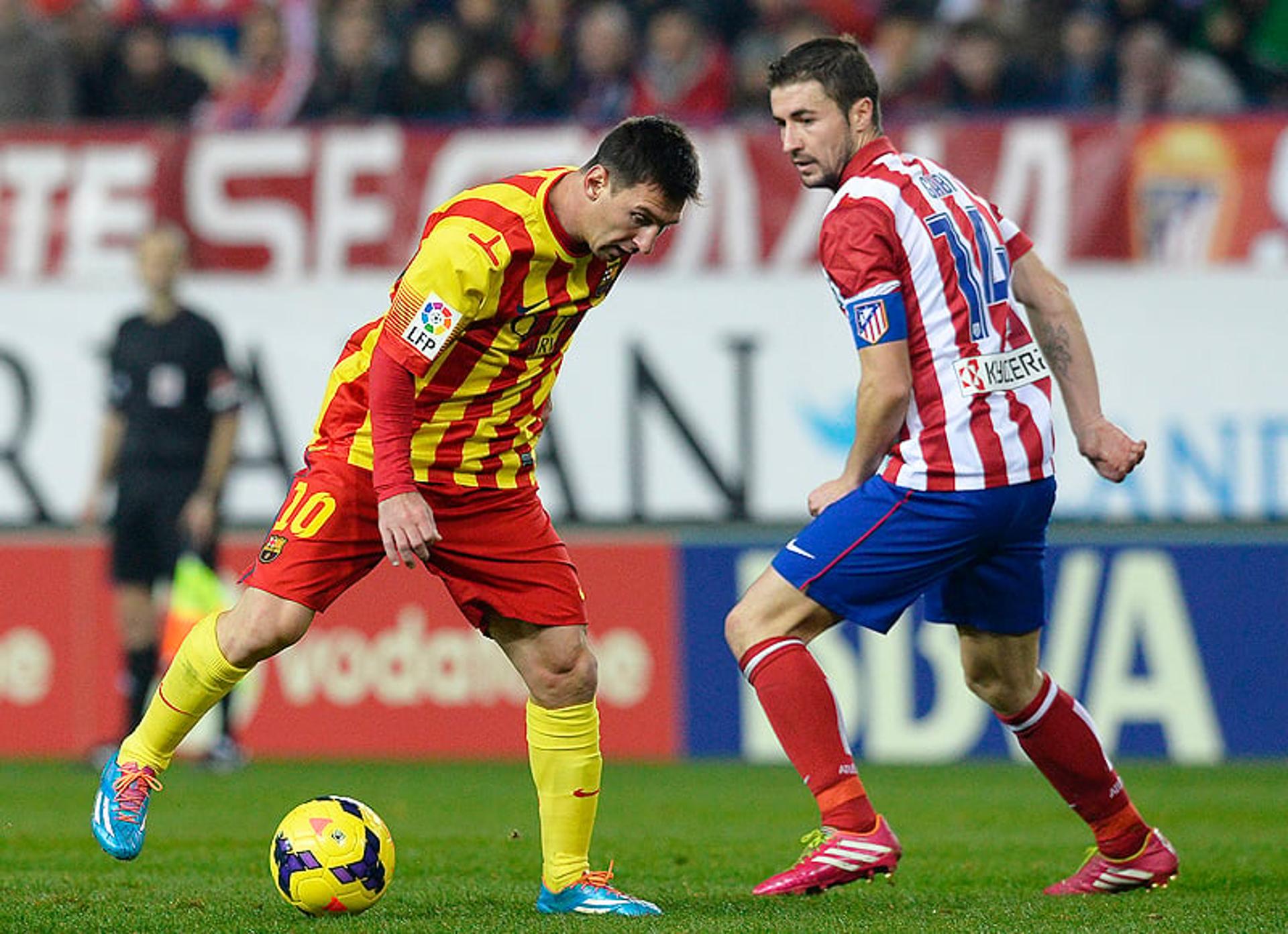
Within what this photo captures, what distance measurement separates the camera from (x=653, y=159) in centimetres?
553

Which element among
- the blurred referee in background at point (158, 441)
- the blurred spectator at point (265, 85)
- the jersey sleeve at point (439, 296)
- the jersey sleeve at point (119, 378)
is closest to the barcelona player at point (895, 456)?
the jersey sleeve at point (439, 296)

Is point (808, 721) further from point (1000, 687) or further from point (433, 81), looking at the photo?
point (433, 81)

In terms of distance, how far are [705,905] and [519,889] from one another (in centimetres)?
69

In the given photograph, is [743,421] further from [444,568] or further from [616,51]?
[444,568]

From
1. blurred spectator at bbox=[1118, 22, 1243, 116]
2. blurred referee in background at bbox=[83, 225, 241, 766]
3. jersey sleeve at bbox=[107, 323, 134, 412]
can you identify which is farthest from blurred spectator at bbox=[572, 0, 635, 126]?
jersey sleeve at bbox=[107, 323, 134, 412]

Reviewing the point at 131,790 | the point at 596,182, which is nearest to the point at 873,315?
the point at 596,182

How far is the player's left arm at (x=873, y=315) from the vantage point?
5770mm

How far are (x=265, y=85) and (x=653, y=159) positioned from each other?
26.6ft

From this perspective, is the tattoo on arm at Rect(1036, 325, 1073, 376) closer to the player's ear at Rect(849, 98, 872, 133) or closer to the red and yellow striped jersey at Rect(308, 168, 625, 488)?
the player's ear at Rect(849, 98, 872, 133)

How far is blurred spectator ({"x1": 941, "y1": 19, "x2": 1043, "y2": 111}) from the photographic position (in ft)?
40.5

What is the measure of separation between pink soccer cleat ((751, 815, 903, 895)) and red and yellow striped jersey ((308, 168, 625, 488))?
4.20ft

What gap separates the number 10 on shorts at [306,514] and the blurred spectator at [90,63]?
8097mm

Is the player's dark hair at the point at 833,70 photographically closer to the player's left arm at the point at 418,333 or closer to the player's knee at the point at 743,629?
the player's left arm at the point at 418,333

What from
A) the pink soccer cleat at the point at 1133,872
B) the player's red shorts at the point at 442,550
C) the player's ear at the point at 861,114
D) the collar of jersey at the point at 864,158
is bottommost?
the pink soccer cleat at the point at 1133,872
